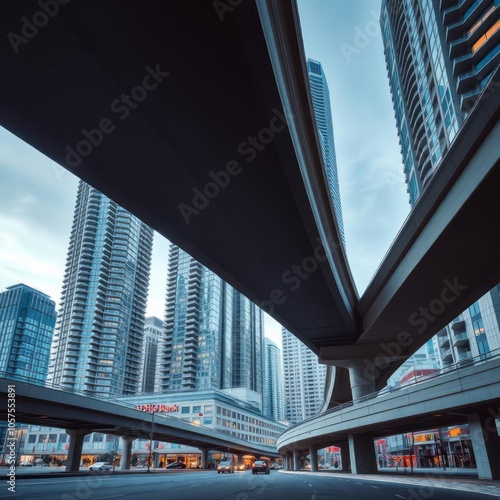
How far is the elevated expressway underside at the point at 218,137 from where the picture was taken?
9.31 m

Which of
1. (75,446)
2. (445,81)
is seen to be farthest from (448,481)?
(445,81)

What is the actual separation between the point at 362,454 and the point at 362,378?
6860 millimetres

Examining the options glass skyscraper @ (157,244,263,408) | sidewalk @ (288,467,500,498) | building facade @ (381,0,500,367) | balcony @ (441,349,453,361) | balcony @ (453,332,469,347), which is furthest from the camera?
glass skyscraper @ (157,244,263,408)

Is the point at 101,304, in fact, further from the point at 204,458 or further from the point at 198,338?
the point at 204,458

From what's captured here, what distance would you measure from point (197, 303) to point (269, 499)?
16180 cm

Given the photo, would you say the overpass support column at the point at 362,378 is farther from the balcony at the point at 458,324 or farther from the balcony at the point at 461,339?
the balcony at the point at 461,339

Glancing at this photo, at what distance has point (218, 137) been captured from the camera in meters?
12.6

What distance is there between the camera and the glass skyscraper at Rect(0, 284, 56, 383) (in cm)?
17350

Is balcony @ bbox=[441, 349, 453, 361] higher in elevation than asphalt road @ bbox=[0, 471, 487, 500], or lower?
higher

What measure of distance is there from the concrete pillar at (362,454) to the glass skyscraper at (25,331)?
162 m

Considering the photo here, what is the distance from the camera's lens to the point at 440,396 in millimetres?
24469

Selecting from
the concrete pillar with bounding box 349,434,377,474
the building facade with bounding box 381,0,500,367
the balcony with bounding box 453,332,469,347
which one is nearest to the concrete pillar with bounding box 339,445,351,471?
the building facade with bounding box 381,0,500,367

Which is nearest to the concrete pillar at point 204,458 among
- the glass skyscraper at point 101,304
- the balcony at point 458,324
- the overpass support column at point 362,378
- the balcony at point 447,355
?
the balcony at point 447,355

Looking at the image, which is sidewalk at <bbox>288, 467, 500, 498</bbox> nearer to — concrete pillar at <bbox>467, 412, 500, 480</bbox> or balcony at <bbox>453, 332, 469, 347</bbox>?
concrete pillar at <bbox>467, 412, 500, 480</bbox>
